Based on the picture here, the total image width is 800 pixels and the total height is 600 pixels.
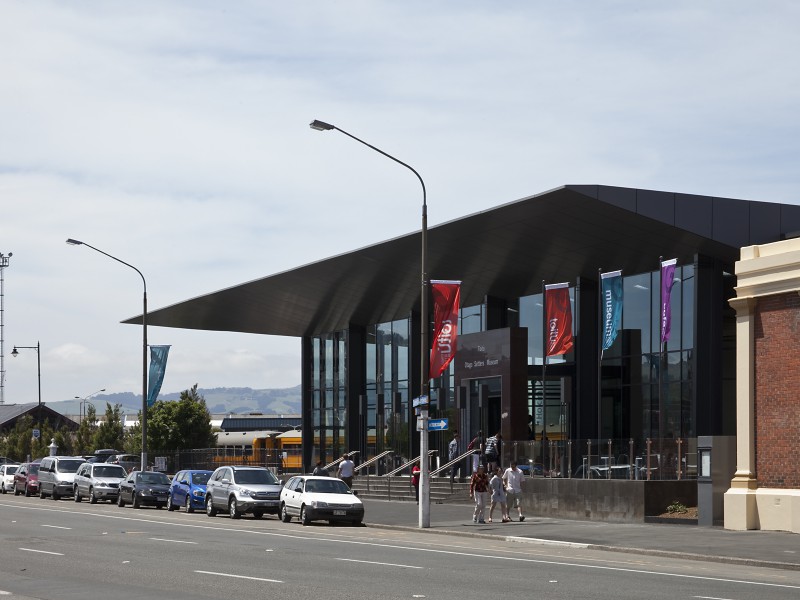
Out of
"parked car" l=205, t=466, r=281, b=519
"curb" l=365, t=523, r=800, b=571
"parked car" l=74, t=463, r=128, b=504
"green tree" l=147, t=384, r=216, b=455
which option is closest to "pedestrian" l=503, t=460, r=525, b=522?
"curb" l=365, t=523, r=800, b=571

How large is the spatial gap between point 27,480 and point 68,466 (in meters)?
3.55

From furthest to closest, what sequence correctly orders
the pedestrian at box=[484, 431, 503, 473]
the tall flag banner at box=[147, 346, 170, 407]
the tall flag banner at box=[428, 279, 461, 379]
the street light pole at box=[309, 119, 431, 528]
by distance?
the tall flag banner at box=[147, 346, 170, 407]
the pedestrian at box=[484, 431, 503, 473]
the tall flag banner at box=[428, 279, 461, 379]
the street light pole at box=[309, 119, 431, 528]

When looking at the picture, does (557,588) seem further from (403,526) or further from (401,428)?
(401,428)

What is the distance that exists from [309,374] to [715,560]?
45500 millimetres

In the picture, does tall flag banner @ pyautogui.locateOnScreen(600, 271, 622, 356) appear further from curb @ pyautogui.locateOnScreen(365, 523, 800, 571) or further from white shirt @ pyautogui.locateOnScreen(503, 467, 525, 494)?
curb @ pyautogui.locateOnScreen(365, 523, 800, 571)

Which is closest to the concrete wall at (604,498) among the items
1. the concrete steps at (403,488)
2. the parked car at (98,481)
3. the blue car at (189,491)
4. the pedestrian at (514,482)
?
the pedestrian at (514,482)

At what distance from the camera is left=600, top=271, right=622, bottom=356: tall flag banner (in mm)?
37656

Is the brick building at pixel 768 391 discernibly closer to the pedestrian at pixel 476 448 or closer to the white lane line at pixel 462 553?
the white lane line at pixel 462 553

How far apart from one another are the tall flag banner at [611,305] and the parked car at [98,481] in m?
20.1

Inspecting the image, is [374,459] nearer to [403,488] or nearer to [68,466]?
[403,488]

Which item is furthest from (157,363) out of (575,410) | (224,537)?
(224,537)

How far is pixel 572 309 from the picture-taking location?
46406mm

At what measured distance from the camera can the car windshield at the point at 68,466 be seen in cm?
5234

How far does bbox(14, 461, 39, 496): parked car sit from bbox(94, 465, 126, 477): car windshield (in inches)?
246
